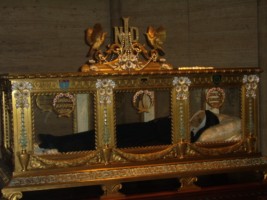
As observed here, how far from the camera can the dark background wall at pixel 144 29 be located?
5332 millimetres

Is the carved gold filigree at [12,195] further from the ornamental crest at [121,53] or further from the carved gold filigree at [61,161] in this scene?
the ornamental crest at [121,53]

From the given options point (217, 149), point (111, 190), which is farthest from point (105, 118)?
point (217, 149)

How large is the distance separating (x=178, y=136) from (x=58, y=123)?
1.00 m

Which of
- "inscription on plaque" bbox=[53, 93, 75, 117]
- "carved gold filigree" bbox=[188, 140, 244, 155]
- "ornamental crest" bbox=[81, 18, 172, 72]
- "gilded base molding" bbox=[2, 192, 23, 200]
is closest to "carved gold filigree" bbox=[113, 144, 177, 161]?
"carved gold filigree" bbox=[188, 140, 244, 155]

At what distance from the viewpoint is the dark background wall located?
5.33 metres

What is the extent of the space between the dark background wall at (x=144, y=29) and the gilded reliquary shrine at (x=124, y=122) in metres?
1.25

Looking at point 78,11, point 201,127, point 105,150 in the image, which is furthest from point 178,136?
point 78,11

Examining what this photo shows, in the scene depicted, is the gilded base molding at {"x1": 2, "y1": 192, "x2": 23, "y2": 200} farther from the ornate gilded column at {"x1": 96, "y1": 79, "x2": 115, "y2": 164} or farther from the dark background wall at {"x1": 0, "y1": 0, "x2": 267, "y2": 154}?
the dark background wall at {"x1": 0, "y1": 0, "x2": 267, "y2": 154}

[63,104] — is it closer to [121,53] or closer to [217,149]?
[121,53]

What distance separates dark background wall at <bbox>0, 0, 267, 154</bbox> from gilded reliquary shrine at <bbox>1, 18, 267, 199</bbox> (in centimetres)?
125

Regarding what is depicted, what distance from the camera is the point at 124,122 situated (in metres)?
4.04

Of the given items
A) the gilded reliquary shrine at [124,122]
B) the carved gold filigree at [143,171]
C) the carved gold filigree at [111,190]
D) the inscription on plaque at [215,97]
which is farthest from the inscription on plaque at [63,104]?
the inscription on plaque at [215,97]

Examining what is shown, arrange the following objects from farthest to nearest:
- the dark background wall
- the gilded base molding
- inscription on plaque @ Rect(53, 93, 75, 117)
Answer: the dark background wall < inscription on plaque @ Rect(53, 93, 75, 117) < the gilded base molding

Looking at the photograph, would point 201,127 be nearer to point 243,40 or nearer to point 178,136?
point 178,136
